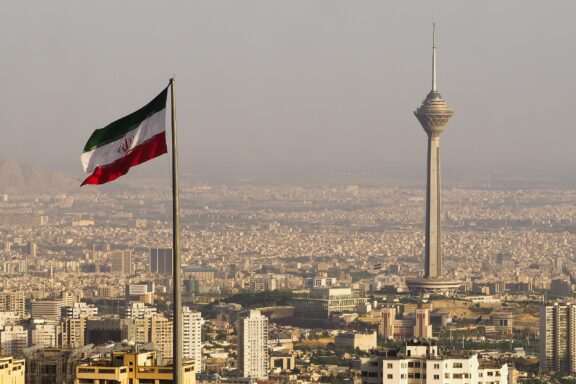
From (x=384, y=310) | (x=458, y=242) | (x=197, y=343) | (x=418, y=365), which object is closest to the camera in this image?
(x=418, y=365)

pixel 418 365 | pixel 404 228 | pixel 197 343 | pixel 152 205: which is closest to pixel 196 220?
pixel 152 205

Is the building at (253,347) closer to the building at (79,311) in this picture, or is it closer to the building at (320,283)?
the building at (79,311)

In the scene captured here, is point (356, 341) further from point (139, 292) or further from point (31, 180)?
point (31, 180)

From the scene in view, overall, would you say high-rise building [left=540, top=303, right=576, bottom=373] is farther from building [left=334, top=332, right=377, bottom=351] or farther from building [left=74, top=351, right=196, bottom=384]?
building [left=74, top=351, right=196, bottom=384]

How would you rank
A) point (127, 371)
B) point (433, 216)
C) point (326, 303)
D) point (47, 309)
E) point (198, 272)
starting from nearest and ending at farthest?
1. point (127, 371)
2. point (47, 309)
3. point (326, 303)
4. point (433, 216)
5. point (198, 272)

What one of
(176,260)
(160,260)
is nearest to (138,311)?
(160,260)

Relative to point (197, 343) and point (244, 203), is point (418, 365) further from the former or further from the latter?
point (244, 203)

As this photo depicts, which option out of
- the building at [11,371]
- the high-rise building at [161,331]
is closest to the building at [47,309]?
the high-rise building at [161,331]
